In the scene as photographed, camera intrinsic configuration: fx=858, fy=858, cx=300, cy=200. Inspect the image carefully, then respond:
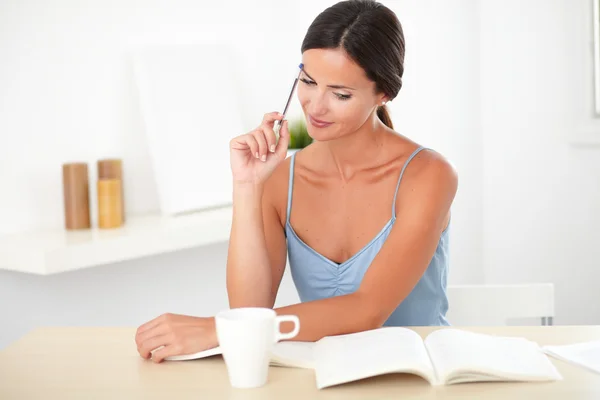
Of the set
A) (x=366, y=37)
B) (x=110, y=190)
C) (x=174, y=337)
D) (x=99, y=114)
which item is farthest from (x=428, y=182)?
(x=99, y=114)

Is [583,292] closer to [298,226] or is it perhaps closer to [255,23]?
[255,23]

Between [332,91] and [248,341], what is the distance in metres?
0.68

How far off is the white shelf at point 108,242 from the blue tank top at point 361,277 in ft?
2.07

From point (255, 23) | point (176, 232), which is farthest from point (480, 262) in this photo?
point (176, 232)

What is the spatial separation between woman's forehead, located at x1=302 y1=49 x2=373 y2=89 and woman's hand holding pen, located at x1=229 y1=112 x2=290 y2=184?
109 mm

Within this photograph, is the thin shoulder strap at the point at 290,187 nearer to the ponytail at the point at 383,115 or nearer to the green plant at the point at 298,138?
the ponytail at the point at 383,115

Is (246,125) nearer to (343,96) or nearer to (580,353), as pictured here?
(343,96)

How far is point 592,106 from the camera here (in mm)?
3475

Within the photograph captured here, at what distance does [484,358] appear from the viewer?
3.94ft

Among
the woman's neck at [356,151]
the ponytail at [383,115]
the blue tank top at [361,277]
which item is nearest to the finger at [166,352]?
the blue tank top at [361,277]

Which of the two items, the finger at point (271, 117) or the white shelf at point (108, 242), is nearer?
the finger at point (271, 117)

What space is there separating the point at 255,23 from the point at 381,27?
1.39 meters

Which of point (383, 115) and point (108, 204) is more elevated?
→ point (383, 115)

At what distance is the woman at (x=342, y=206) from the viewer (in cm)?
150
